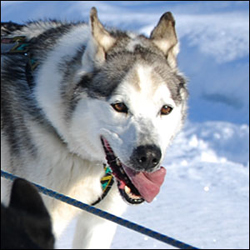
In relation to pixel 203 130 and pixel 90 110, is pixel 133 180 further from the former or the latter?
pixel 203 130

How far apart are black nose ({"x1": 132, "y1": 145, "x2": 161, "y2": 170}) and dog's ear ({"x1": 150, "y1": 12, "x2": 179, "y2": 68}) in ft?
1.72

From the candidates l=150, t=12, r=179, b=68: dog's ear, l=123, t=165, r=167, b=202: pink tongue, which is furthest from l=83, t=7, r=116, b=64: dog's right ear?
l=123, t=165, r=167, b=202: pink tongue

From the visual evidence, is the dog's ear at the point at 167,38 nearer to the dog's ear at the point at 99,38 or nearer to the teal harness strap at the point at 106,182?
the dog's ear at the point at 99,38

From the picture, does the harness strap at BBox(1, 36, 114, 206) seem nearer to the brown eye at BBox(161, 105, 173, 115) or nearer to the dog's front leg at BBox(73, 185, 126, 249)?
the dog's front leg at BBox(73, 185, 126, 249)

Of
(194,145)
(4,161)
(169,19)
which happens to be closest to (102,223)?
(4,161)

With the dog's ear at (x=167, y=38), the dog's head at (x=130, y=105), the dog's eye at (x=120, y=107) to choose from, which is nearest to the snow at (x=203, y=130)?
the dog's ear at (x=167, y=38)

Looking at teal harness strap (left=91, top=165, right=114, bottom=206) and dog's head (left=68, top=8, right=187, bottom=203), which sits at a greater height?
dog's head (left=68, top=8, right=187, bottom=203)

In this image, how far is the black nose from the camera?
1.96 meters

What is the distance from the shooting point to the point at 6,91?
7.93 ft

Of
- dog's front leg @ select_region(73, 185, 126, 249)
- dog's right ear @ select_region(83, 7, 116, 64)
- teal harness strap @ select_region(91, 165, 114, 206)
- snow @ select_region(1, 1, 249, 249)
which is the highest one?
dog's right ear @ select_region(83, 7, 116, 64)

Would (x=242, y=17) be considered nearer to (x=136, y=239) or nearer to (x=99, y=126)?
(x=136, y=239)

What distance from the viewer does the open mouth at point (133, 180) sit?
213 cm

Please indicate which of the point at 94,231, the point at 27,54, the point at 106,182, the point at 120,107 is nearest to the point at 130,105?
the point at 120,107

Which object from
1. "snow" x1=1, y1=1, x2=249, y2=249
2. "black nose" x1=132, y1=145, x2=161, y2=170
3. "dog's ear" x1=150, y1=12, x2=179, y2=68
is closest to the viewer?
"black nose" x1=132, y1=145, x2=161, y2=170
